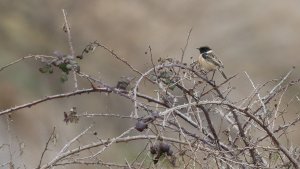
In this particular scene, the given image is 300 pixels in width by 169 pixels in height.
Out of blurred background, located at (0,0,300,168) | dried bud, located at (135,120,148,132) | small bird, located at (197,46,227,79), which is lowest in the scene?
dried bud, located at (135,120,148,132)

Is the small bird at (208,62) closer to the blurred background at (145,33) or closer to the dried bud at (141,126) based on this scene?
the dried bud at (141,126)

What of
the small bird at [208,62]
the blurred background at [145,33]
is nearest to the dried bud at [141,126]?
the small bird at [208,62]

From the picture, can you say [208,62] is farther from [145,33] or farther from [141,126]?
[145,33]

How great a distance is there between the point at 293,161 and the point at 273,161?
0.54 m

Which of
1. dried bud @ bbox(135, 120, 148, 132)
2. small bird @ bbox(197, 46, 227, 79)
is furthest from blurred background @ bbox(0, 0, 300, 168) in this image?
dried bud @ bbox(135, 120, 148, 132)

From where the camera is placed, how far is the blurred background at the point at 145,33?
11594 millimetres

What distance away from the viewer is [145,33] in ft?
44.0

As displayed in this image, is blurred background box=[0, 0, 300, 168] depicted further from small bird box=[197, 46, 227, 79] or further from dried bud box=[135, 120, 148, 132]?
dried bud box=[135, 120, 148, 132]

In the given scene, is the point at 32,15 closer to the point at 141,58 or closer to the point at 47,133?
the point at 141,58

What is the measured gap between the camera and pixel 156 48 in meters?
12.6

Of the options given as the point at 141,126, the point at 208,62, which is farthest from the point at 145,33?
the point at 141,126

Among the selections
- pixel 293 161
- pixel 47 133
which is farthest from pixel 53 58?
pixel 47 133

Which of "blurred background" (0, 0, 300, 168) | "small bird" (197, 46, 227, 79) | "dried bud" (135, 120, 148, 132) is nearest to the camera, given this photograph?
"dried bud" (135, 120, 148, 132)

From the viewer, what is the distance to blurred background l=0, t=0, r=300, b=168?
1159 centimetres
